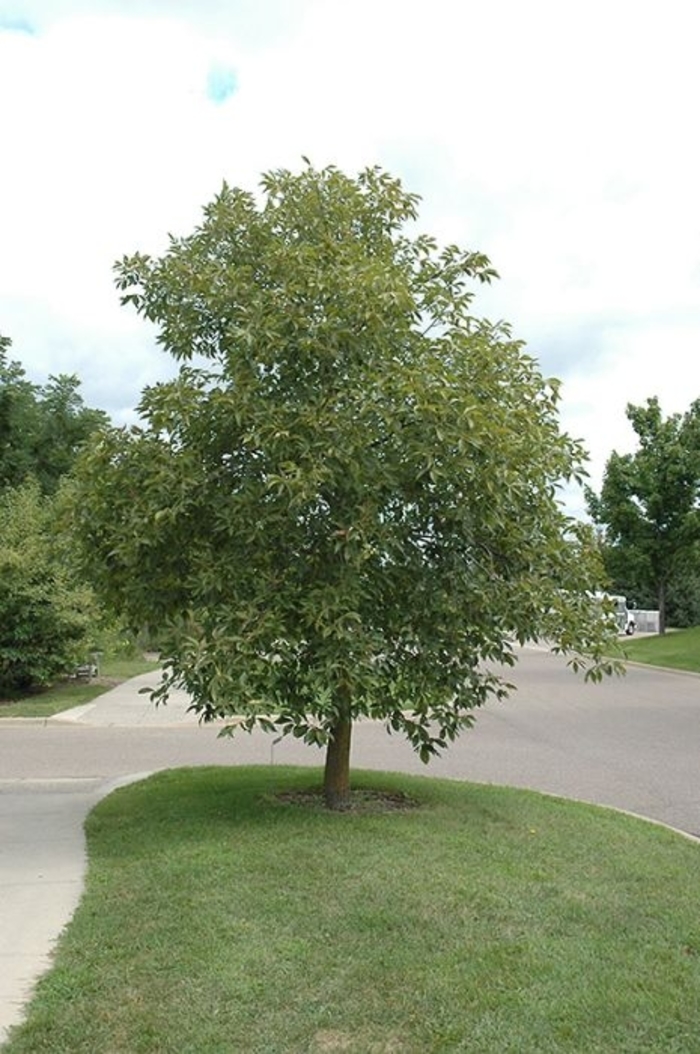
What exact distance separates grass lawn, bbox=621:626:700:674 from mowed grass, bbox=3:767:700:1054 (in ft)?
66.7

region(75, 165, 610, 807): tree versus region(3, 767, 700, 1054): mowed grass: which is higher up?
region(75, 165, 610, 807): tree

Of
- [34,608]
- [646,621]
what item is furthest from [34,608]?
[646,621]

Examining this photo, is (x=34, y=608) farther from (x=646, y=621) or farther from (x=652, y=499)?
(x=646, y=621)

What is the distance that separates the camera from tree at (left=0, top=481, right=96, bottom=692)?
17.6 meters

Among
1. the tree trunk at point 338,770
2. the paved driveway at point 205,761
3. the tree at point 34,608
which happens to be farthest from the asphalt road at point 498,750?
the tree trunk at point 338,770

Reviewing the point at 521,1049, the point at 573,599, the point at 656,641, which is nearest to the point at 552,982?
the point at 521,1049

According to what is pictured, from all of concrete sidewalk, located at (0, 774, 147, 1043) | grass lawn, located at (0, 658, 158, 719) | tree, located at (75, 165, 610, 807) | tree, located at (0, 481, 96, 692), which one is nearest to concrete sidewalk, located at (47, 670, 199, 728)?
grass lawn, located at (0, 658, 158, 719)

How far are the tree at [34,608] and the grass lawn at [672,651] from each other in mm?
14193

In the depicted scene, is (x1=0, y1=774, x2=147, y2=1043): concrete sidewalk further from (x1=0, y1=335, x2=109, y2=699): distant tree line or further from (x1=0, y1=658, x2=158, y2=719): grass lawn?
(x1=0, y1=335, x2=109, y2=699): distant tree line

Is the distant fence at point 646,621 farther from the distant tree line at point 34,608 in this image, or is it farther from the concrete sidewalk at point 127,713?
the distant tree line at point 34,608

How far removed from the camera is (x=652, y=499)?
3381 centimetres

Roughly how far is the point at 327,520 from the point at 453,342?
1.64 m

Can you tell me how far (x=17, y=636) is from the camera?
17.7 meters

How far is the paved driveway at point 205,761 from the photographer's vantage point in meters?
5.80
